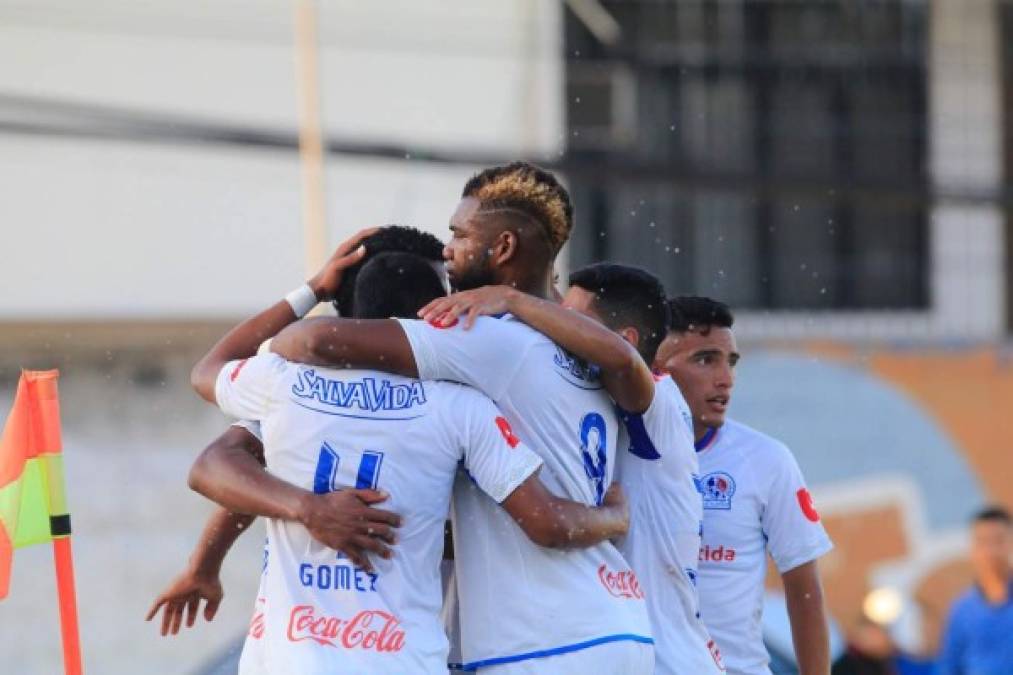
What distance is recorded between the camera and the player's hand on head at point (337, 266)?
4.97 meters

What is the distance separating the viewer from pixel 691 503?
201 inches

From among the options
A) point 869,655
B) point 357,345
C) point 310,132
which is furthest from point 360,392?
point 310,132

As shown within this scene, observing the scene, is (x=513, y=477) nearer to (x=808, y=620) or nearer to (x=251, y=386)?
(x=251, y=386)

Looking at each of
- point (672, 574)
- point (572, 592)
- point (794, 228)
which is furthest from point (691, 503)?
point (794, 228)

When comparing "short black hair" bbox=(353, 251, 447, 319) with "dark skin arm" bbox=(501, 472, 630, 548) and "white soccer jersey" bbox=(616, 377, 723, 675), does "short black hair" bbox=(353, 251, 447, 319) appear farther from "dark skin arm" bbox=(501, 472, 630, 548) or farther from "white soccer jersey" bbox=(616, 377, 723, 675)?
"white soccer jersey" bbox=(616, 377, 723, 675)

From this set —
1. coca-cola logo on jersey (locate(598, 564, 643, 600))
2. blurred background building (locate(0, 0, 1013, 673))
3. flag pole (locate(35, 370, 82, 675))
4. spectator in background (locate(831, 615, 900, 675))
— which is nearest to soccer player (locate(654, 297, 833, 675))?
coca-cola logo on jersey (locate(598, 564, 643, 600))

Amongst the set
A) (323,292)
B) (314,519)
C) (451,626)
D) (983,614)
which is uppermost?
(323,292)

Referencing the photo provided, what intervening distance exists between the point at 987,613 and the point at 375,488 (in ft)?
26.0

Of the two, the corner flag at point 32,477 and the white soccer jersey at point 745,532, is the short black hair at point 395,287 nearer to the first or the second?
the corner flag at point 32,477

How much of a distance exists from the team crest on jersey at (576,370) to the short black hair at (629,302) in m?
0.29

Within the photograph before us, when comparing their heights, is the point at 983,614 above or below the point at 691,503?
below

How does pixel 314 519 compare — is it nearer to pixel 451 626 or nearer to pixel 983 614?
pixel 451 626

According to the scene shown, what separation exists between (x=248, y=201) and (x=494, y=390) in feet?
37.0

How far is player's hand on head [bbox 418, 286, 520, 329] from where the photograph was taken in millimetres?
4562
